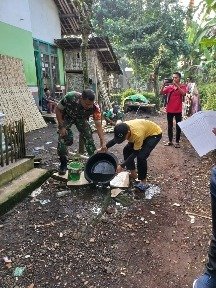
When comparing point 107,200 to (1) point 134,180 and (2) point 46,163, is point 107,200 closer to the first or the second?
(1) point 134,180

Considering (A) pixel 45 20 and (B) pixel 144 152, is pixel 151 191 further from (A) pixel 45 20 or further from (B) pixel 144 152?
(A) pixel 45 20

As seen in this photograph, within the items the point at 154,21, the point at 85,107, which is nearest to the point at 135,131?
the point at 85,107

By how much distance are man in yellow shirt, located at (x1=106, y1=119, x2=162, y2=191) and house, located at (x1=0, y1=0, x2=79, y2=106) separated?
6.49 m

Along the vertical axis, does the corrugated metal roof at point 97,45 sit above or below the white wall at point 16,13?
below

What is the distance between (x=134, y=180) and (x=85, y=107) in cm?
147

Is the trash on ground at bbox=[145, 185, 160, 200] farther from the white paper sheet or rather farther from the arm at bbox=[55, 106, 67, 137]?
the arm at bbox=[55, 106, 67, 137]

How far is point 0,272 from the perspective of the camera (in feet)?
9.20

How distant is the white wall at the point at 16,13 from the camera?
9146mm

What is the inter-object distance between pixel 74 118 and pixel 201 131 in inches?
82.5

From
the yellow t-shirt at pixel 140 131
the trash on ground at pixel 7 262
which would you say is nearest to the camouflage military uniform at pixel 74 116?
the yellow t-shirt at pixel 140 131

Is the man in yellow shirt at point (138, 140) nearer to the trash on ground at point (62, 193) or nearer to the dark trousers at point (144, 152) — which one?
the dark trousers at point (144, 152)

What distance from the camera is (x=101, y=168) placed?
443 cm

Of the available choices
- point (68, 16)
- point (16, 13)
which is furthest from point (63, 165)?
point (68, 16)

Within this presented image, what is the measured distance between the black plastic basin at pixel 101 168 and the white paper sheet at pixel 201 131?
1.41m
